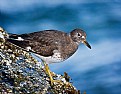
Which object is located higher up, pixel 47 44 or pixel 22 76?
pixel 47 44

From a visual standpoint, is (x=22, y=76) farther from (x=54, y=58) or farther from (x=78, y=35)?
(x=78, y=35)

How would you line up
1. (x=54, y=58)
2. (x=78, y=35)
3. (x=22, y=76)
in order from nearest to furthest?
(x=22, y=76), (x=54, y=58), (x=78, y=35)

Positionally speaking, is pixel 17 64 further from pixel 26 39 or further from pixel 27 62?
pixel 26 39

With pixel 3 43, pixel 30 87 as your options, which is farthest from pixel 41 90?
pixel 3 43

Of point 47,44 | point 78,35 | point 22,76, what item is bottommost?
point 22,76

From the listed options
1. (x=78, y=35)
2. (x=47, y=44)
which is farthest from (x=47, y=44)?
(x=78, y=35)

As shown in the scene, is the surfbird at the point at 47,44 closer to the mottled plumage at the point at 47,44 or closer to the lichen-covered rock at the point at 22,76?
the mottled plumage at the point at 47,44

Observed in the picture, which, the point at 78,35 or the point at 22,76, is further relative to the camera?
the point at 78,35

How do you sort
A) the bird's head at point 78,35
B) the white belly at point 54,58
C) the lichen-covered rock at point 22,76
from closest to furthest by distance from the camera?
1. the lichen-covered rock at point 22,76
2. the white belly at point 54,58
3. the bird's head at point 78,35

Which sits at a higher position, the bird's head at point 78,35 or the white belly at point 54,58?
the bird's head at point 78,35

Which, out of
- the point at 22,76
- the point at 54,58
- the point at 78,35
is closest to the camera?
the point at 22,76


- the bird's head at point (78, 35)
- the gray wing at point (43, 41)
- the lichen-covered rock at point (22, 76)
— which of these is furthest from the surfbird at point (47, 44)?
the lichen-covered rock at point (22, 76)
